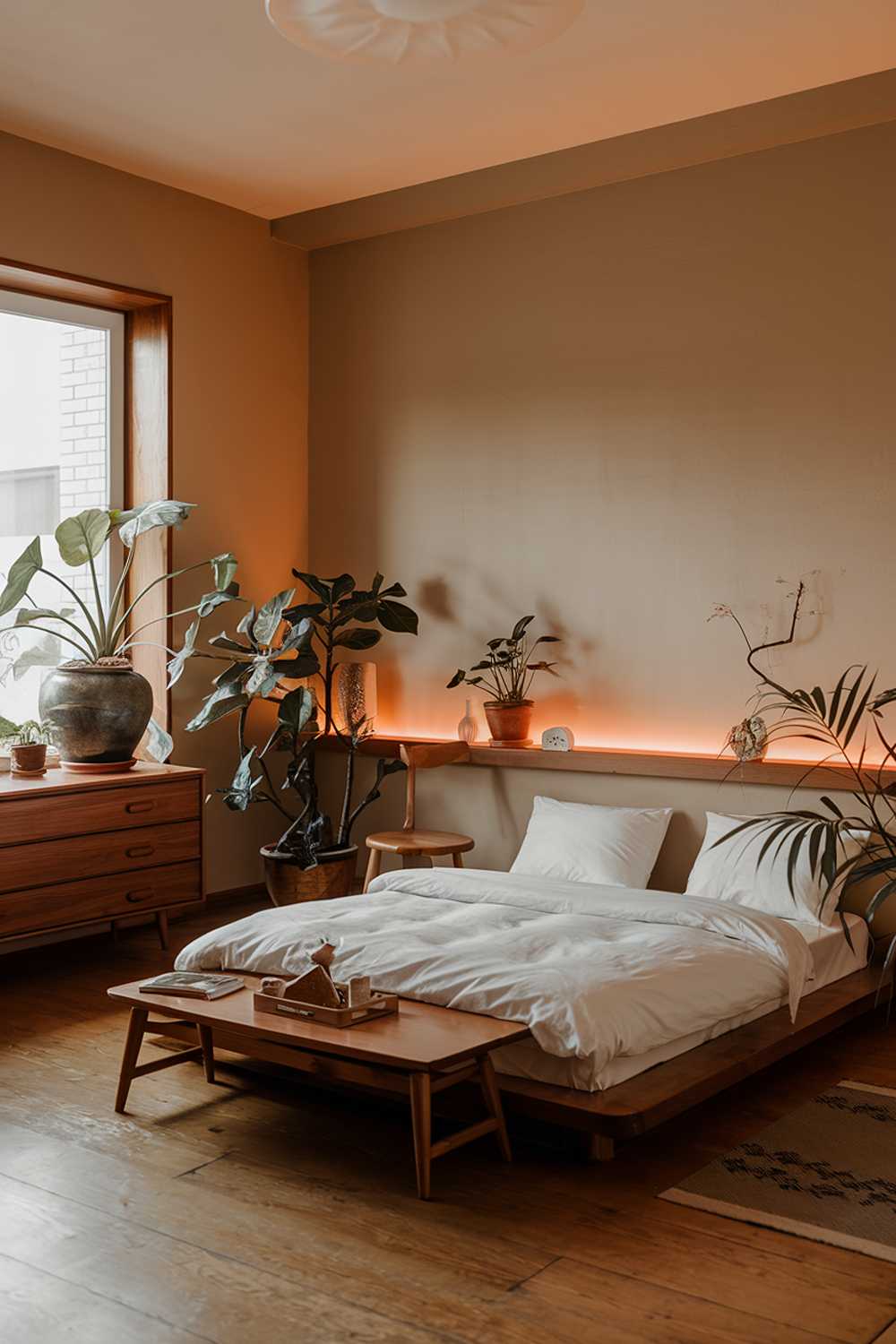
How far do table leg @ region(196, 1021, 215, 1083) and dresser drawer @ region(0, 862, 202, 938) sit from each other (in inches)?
49.0

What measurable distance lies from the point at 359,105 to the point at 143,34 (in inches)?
35.6

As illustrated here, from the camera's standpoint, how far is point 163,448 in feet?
19.7

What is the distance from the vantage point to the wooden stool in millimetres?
5520

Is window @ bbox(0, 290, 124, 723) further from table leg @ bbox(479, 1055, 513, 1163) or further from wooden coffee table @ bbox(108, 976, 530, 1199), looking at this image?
table leg @ bbox(479, 1055, 513, 1163)

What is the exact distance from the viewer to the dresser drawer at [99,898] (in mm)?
4852

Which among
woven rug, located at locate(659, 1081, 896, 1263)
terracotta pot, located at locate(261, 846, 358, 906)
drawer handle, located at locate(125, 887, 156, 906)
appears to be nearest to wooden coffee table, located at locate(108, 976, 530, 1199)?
woven rug, located at locate(659, 1081, 896, 1263)

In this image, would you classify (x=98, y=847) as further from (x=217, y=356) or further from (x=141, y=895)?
(x=217, y=356)

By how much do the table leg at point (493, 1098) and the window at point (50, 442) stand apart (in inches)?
115

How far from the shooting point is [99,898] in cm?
515

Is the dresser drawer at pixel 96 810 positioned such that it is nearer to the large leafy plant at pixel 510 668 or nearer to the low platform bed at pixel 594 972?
the low platform bed at pixel 594 972

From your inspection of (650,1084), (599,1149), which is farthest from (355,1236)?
(650,1084)

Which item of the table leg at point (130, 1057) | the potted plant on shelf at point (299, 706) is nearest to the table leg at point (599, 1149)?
the table leg at point (130, 1057)

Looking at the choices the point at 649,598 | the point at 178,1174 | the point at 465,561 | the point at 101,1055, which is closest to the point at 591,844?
the point at 649,598

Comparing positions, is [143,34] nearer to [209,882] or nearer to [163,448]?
[163,448]
